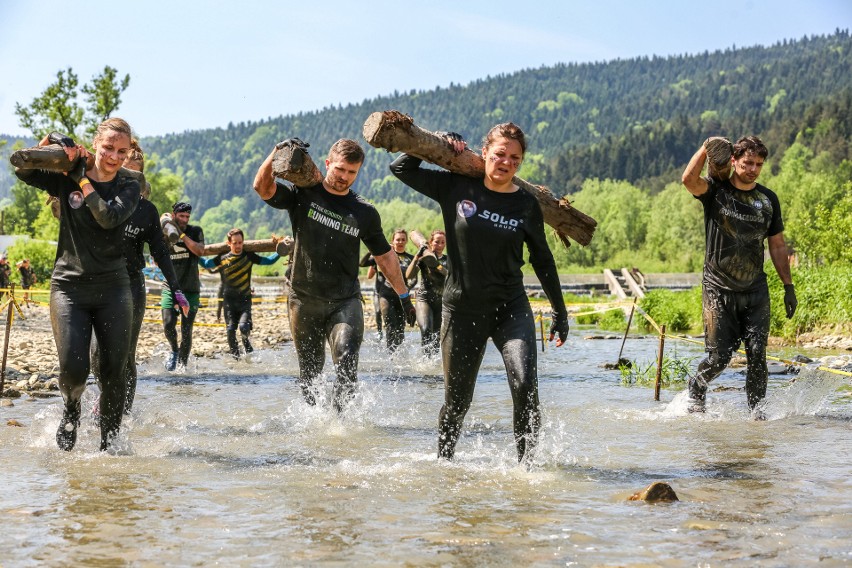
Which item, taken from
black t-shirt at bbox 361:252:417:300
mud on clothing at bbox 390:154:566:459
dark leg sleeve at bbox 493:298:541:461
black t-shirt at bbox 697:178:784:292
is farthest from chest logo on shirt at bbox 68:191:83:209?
black t-shirt at bbox 361:252:417:300

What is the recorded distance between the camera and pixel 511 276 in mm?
5797

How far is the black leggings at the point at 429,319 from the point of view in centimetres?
1358

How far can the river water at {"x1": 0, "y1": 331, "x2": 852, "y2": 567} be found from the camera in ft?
14.2

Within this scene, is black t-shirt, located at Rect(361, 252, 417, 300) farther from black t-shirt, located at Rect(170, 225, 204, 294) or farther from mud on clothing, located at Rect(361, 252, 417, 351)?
black t-shirt, located at Rect(170, 225, 204, 294)

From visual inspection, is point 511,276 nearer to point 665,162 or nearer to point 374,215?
point 374,215

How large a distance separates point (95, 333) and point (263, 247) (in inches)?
240

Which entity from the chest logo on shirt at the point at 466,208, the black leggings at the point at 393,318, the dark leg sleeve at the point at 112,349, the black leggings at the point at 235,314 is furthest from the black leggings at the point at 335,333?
the black leggings at the point at 393,318

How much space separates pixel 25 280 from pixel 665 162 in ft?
438

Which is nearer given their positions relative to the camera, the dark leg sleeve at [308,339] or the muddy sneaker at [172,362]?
the dark leg sleeve at [308,339]

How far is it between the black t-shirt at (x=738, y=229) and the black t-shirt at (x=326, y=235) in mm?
2642

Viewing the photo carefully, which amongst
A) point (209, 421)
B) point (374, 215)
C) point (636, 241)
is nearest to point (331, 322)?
point (374, 215)

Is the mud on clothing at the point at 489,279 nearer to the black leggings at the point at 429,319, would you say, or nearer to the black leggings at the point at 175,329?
the black leggings at the point at 175,329

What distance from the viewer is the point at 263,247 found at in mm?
12359

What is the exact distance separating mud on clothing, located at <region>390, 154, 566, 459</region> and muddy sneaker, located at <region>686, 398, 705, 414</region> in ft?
10.2
